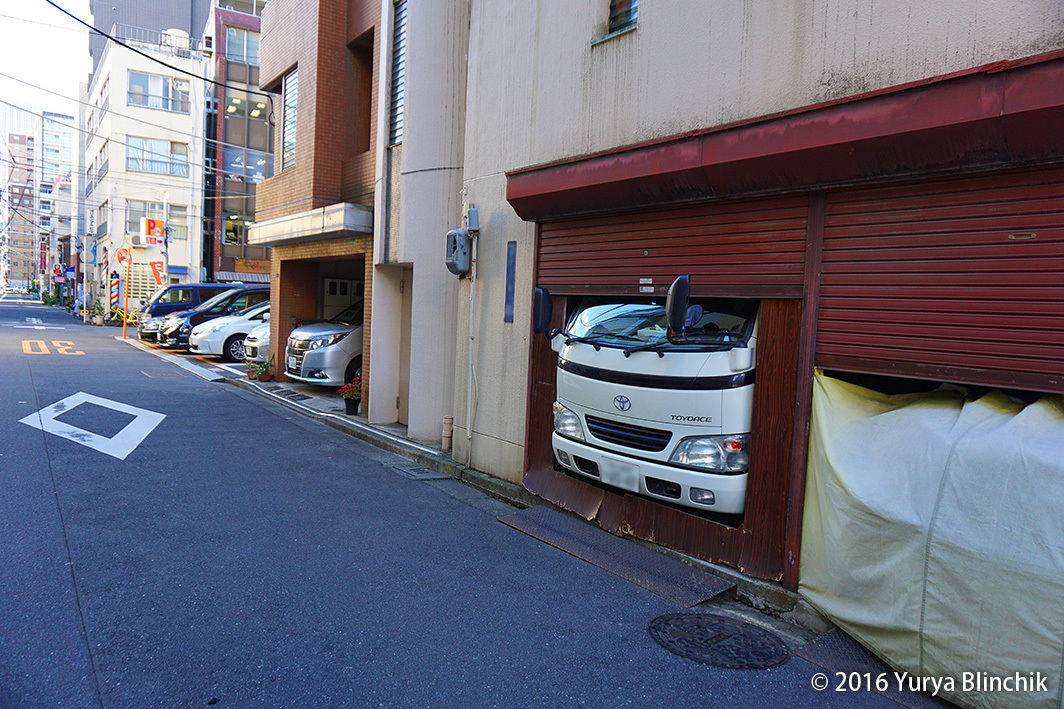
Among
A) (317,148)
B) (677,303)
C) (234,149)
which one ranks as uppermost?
(234,149)

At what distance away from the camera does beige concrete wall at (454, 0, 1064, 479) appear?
4.07 meters

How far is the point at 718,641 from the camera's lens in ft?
13.8

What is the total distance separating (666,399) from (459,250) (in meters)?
3.66

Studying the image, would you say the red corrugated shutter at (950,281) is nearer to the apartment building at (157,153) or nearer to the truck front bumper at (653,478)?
the truck front bumper at (653,478)

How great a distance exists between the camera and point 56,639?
373 cm

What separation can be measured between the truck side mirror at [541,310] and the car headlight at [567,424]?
745 mm

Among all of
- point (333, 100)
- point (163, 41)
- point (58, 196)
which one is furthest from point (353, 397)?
point (58, 196)

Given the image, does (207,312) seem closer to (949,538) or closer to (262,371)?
(262,371)

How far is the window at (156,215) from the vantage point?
128 feet

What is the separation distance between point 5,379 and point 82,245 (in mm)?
53465

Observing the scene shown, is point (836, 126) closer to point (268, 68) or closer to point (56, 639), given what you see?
point (56, 639)

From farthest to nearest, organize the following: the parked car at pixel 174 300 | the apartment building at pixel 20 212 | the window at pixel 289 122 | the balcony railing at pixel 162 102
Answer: the apartment building at pixel 20 212
the balcony railing at pixel 162 102
the parked car at pixel 174 300
the window at pixel 289 122

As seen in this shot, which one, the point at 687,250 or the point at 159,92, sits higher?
the point at 159,92

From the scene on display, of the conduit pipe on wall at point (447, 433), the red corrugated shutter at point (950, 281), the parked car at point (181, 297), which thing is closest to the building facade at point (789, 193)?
the red corrugated shutter at point (950, 281)
